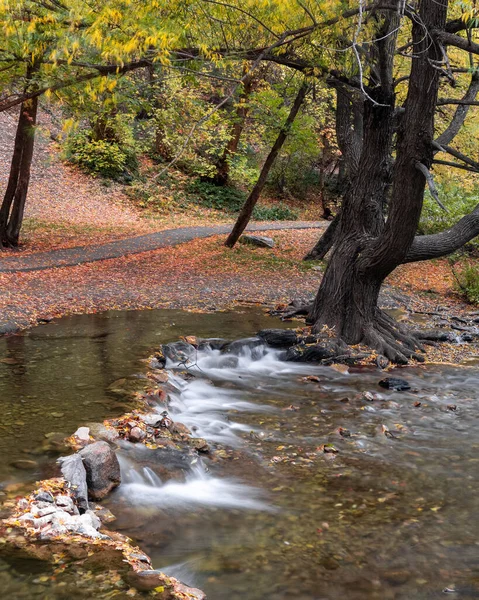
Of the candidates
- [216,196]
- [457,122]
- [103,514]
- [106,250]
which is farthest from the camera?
[216,196]

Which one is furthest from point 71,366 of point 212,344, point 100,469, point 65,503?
point 65,503

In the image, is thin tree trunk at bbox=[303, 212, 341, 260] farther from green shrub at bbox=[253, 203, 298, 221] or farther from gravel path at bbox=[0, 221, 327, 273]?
green shrub at bbox=[253, 203, 298, 221]

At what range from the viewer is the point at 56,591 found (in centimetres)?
357

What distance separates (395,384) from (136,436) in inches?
169

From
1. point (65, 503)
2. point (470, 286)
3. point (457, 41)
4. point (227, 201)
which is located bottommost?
point (65, 503)

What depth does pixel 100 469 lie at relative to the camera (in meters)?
5.09

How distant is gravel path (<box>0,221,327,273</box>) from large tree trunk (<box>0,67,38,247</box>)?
1.31 m

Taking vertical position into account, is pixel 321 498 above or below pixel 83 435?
below

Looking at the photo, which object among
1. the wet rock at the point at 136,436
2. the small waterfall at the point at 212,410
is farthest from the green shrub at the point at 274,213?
the wet rock at the point at 136,436

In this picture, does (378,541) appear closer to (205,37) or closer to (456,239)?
(456,239)

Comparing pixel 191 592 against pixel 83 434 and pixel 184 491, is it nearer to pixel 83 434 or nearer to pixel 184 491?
pixel 184 491

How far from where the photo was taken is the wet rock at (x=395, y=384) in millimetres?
8672

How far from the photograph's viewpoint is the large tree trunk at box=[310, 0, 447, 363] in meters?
8.46

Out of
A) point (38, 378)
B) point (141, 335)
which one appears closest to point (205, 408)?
point (38, 378)
